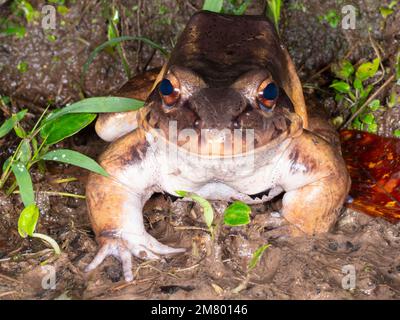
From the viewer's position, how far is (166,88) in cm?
421

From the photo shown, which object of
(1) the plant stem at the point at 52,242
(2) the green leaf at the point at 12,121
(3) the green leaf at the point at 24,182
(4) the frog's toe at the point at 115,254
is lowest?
(4) the frog's toe at the point at 115,254

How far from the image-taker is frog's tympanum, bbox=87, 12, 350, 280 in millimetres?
4078

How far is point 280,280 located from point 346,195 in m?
1.02

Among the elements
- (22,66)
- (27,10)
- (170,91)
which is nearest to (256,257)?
(170,91)

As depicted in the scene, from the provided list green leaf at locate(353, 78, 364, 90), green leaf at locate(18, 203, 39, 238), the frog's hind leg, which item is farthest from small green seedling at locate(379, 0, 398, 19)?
green leaf at locate(18, 203, 39, 238)

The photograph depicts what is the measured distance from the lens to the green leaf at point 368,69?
5.70 m

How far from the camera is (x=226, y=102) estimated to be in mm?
4035

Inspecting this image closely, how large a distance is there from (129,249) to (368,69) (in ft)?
8.92

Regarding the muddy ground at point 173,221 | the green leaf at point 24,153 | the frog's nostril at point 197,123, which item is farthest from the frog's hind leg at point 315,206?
the green leaf at point 24,153

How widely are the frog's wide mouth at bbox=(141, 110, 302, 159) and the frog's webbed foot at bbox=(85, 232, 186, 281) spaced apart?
719mm

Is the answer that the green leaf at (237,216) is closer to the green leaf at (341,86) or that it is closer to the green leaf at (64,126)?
the green leaf at (64,126)

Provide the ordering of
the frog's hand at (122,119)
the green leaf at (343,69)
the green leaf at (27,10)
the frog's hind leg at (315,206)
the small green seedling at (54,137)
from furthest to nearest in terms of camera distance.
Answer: the green leaf at (27,10), the green leaf at (343,69), the frog's hand at (122,119), the frog's hind leg at (315,206), the small green seedling at (54,137)

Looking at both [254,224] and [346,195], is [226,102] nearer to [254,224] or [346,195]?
[254,224]

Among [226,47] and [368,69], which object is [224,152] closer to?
[226,47]
